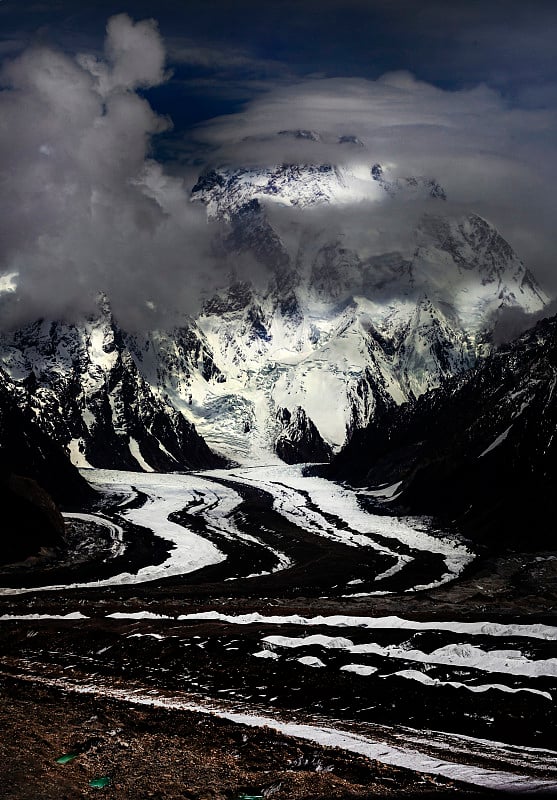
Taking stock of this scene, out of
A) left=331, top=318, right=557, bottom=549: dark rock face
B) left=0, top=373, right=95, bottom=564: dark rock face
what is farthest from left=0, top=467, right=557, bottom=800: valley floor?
left=331, top=318, right=557, bottom=549: dark rock face

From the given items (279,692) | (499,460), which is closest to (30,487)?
(499,460)

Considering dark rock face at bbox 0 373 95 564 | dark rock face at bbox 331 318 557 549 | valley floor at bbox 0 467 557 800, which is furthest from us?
dark rock face at bbox 331 318 557 549

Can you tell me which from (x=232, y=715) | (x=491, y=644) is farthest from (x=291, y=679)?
(x=491, y=644)

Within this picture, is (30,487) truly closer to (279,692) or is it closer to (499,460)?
(499,460)

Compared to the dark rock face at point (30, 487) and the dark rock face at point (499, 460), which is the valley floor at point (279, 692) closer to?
the dark rock face at point (30, 487)

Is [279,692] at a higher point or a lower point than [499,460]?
lower

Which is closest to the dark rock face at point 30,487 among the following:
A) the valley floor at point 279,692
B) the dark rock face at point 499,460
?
the valley floor at point 279,692

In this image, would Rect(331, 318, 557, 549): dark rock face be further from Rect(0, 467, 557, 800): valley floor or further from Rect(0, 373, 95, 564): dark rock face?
Rect(0, 373, 95, 564): dark rock face
